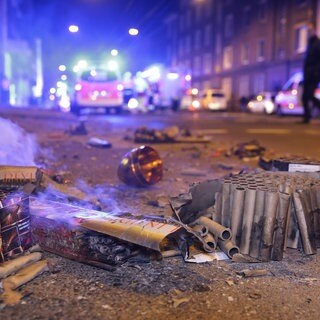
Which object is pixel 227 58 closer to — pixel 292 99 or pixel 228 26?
pixel 228 26

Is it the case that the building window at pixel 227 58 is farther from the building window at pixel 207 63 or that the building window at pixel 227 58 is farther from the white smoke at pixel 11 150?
the white smoke at pixel 11 150

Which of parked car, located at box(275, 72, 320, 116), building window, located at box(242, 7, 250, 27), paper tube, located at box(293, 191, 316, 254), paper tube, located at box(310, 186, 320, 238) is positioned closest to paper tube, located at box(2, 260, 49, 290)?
paper tube, located at box(293, 191, 316, 254)

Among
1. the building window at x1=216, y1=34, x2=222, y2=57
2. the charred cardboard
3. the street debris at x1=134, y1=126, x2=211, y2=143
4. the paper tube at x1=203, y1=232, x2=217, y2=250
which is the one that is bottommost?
the paper tube at x1=203, y1=232, x2=217, y2=250

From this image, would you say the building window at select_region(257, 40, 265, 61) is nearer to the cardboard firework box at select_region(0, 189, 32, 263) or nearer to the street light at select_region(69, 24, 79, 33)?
the street light at select_region(69, 24, 79, 33)

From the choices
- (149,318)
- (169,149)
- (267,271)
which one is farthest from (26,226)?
(169,149)

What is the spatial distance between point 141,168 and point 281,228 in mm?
2281

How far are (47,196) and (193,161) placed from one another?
3685 mm

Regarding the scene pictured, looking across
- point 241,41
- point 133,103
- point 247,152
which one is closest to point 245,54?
point 241,41

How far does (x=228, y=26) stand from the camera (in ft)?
157

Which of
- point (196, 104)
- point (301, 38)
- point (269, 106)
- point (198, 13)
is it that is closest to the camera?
point (269, 106)

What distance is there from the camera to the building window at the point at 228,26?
155 ft

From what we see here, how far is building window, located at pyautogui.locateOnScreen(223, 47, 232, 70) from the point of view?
4797cm

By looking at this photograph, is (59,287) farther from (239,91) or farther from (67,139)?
(239,91)

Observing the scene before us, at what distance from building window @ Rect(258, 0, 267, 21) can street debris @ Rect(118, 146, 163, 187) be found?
38.1 meters
